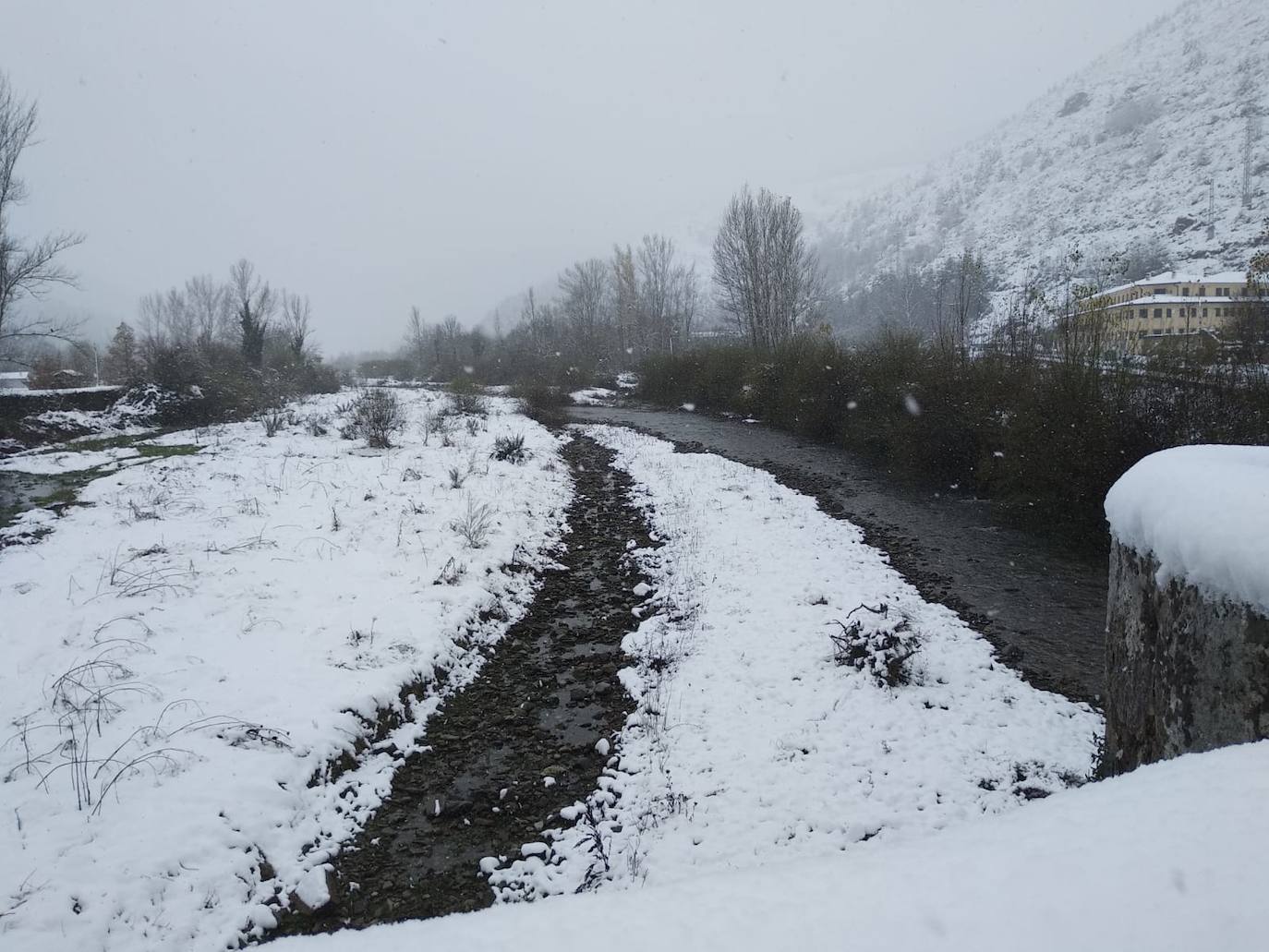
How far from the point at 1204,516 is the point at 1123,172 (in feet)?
515

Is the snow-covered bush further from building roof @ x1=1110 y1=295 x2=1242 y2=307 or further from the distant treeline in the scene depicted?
building roof @ x1=1110 y1=295 x2=1242 y2=307

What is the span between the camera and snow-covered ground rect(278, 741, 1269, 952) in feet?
4.21

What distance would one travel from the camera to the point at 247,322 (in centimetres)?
3634

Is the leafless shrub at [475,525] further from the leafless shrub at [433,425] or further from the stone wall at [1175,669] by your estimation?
the leafless shrub at [433,425]

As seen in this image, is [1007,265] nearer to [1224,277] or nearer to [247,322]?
[1224,277]

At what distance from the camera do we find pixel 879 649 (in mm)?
5930

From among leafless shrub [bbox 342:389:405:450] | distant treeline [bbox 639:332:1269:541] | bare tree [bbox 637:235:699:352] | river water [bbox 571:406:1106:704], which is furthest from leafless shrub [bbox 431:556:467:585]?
bare tree [bbox 637:235:699:352]

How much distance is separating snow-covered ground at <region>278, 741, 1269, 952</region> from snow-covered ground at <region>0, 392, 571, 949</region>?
7.21ft

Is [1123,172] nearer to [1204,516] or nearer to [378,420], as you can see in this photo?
[378,420]

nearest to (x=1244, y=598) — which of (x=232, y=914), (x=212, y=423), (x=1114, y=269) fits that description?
(x=232, y=914)

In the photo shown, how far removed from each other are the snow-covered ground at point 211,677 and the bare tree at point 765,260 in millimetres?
29925

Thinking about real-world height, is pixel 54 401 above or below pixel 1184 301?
below

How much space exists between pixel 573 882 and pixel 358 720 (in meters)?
2.37

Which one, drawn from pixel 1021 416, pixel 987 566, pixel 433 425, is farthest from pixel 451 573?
pixel 433 425
